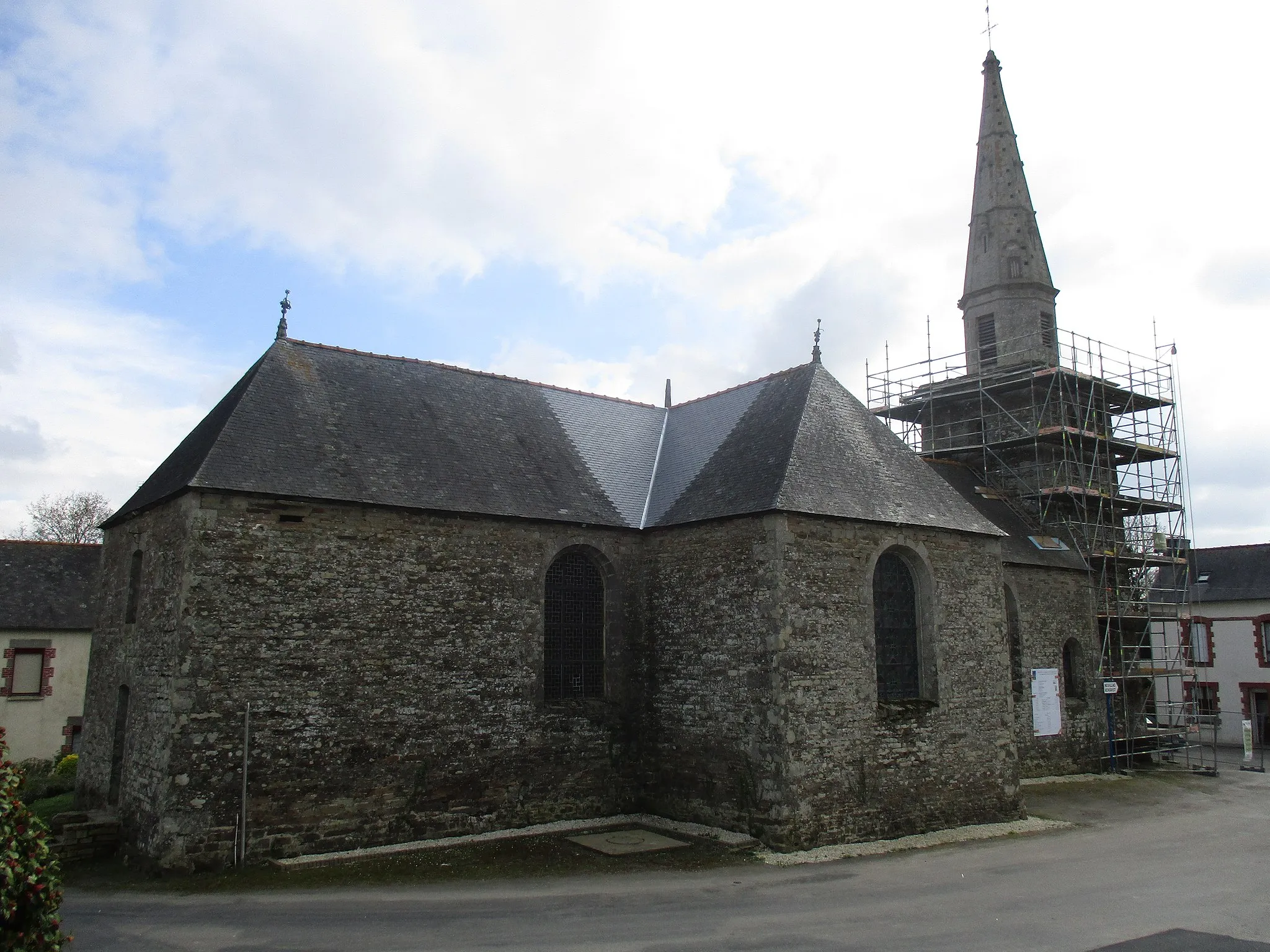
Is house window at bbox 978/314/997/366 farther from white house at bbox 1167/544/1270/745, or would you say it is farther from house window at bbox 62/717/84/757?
house window at bbox 62/717/84/757

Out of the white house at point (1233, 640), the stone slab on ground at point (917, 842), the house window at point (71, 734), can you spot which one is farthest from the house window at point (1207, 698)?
the house window at point (71, 734)

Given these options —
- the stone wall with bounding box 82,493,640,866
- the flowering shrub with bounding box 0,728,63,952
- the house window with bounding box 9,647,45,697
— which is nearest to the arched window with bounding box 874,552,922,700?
the stone wall with bounding box 82,493,640,866

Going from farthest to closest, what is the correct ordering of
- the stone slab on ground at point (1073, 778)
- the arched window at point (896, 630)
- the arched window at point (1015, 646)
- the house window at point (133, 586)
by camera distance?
the arched window at point (1015, 646) < the stone slab on ground at point (1073, 778) < the arched window at point (896, 630) < the house window at point (133, 586)

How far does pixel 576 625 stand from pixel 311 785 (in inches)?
192

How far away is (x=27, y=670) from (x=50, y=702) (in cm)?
97

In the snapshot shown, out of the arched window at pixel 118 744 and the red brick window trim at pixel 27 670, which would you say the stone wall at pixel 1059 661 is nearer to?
the arched window at pixel 118 744

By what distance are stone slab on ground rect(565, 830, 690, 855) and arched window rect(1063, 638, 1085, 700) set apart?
43.1 ft

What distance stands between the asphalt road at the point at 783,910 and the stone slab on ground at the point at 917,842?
1.01ft

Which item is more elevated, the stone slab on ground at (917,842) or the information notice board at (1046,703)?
the information notice board at (1046,703)

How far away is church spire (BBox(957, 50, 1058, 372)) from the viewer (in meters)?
25.1

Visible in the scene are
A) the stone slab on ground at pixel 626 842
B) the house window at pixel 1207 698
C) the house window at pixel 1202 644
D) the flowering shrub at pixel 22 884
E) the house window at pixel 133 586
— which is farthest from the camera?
the house window at pixel 1202 644

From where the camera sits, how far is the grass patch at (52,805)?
1552 centimetres

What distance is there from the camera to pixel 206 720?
11.8 metres

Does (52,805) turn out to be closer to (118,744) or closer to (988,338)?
(118,744)
